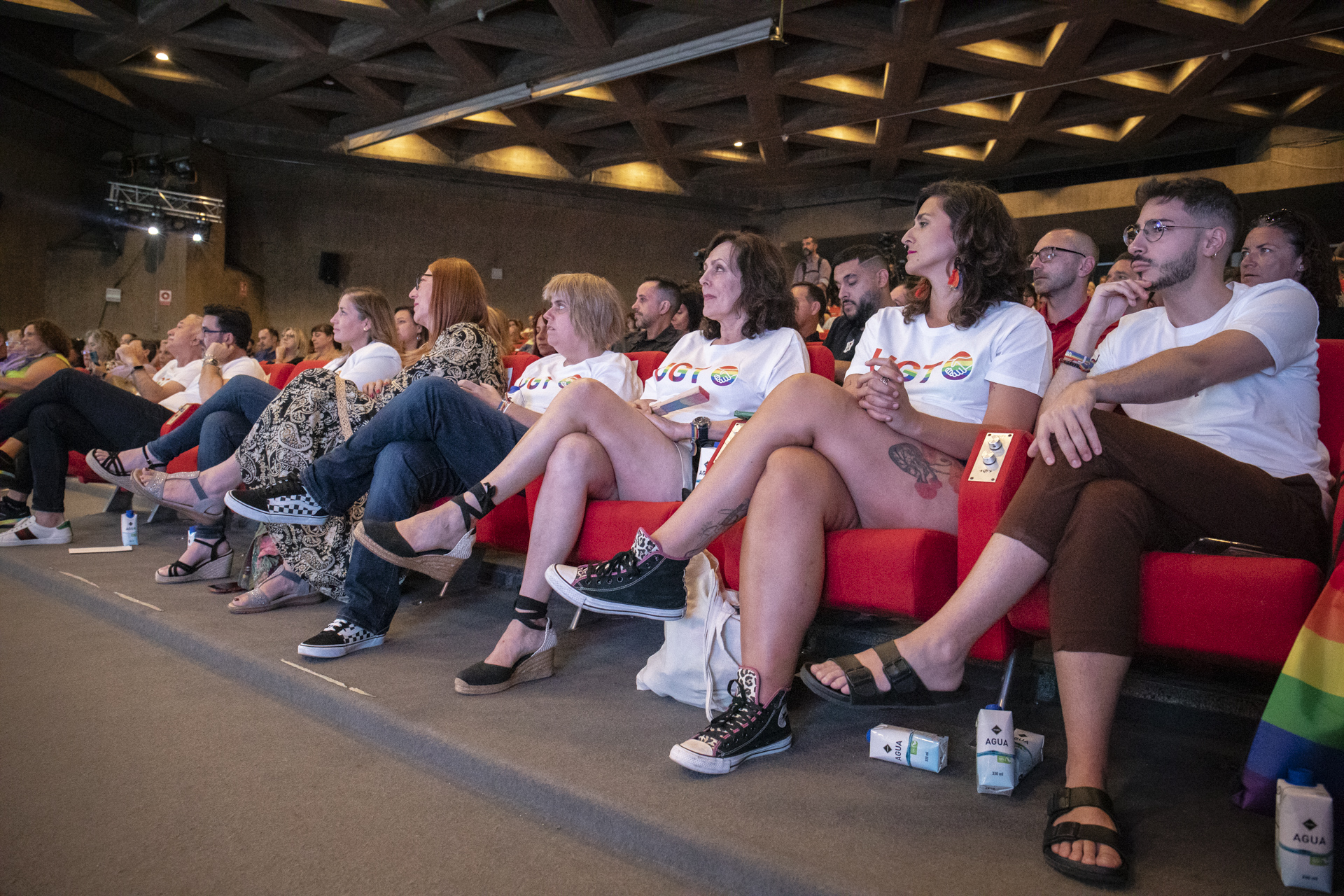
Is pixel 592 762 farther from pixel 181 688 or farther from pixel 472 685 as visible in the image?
pixel 181 688

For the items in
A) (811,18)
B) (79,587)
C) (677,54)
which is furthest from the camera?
(677,54)

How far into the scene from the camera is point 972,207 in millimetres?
1891

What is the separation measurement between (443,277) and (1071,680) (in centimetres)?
213

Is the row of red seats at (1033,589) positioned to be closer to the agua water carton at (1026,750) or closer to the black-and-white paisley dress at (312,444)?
the agua water carton at (1026,750)

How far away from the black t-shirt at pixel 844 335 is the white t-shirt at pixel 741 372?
1.22 m

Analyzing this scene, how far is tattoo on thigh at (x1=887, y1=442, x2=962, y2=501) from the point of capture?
1609 mm

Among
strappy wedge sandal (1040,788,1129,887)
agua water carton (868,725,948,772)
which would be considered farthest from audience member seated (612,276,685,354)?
strappy wedge sandal (1040,788,1129,887)

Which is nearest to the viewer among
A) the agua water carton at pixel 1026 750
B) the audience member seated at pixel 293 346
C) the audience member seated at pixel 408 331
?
the agua water carton at pixel 1026 750

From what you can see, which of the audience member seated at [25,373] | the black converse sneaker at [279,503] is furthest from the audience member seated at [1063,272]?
the audience member seated at [25,373]

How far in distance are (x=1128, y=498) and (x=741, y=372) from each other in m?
1.09

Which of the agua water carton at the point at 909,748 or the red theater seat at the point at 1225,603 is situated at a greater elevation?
the red theater seat at the point at 1225,603

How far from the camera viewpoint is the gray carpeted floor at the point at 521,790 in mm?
1135

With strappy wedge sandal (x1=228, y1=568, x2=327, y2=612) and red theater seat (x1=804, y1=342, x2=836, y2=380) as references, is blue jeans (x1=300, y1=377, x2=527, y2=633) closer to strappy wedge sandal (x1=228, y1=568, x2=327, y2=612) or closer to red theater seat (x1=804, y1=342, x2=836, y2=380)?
strappy wedge sandal (x1=228, y1=568, x2=327, y2=612)

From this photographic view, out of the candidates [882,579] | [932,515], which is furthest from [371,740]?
[932,515]
